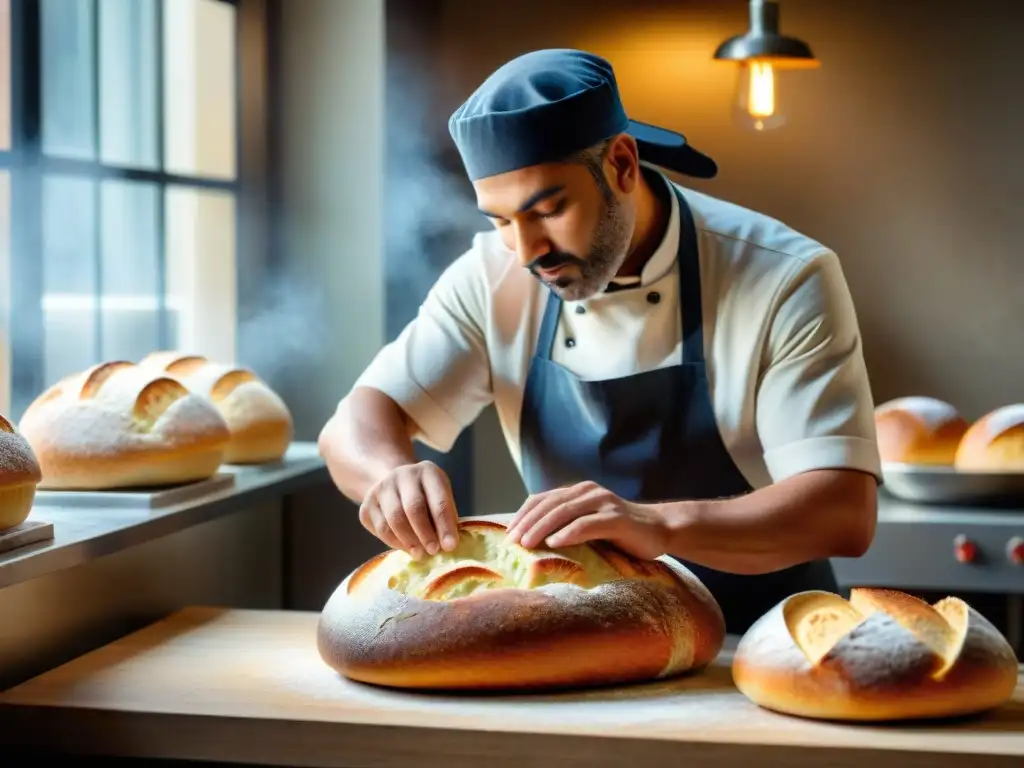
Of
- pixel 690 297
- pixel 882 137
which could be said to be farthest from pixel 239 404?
pixel 882 137

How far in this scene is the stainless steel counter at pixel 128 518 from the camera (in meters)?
1.64

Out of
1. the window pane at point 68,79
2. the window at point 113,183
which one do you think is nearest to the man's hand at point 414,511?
the window at point 113,183

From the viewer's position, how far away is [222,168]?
3326 mm

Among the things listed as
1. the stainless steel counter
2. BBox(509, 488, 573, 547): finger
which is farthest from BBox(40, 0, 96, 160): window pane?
BBox(509, 488, 573, 547): finger

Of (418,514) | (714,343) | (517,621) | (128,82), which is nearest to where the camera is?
(517,621)

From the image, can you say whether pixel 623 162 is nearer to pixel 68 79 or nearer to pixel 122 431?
pixel 122 431

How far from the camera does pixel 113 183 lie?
2844mm

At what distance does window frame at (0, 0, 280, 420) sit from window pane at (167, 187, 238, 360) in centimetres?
2

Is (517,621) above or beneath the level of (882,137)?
beneath

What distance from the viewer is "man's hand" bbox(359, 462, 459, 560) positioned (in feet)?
5.49

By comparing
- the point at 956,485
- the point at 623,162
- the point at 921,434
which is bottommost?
the point at 956,485

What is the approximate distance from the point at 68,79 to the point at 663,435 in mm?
1430

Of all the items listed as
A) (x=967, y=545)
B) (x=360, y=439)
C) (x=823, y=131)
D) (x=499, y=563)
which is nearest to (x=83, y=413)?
(x=360, y=439)

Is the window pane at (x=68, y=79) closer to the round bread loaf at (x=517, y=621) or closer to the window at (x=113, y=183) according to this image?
the window at (x=113, y=183)
